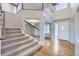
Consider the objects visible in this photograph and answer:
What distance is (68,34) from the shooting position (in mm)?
2277

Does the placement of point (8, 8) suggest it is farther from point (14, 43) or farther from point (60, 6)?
point (60, 6)

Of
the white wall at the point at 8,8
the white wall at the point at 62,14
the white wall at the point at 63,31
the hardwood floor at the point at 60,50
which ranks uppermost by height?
the white wall at the point at 8,8

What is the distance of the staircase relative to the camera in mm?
Result: 2139

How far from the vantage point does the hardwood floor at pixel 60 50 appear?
2.19 metres

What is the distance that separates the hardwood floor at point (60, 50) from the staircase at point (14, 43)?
0.44 ft

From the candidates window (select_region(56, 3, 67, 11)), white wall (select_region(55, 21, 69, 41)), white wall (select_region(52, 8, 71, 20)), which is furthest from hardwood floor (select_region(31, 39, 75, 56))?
window (select_region(56, 3, 67, 11))

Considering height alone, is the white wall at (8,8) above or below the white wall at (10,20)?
above

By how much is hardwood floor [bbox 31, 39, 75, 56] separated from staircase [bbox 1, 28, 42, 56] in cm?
13

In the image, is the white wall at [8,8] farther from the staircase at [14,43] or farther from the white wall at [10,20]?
the staircase at [14,43]

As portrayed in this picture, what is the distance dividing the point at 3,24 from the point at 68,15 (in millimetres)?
1162

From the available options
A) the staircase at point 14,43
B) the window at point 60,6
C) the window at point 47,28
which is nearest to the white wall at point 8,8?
the staircase at point 14,43

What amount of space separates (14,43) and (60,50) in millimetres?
837

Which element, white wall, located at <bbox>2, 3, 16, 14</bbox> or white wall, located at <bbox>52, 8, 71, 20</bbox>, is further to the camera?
white wall, located at <bbox>52, 8, 71, 20</bbox>

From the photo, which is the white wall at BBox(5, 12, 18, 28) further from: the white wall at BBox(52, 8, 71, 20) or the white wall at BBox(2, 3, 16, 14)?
the white wall at BBox(52, 8, 71, 20)
